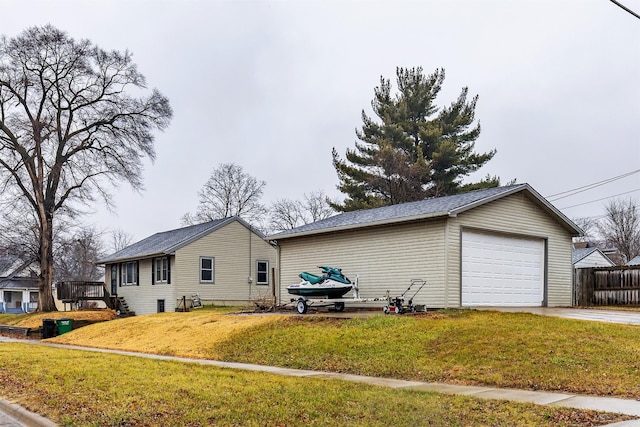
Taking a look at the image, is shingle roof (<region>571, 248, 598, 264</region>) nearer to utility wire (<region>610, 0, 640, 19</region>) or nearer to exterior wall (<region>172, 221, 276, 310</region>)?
exterior wall (<region>172, 221, 276, 310</region>)

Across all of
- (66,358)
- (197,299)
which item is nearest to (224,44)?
(66,358)

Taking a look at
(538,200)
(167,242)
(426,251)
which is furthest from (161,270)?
(538,200)

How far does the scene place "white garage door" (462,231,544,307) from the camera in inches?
704

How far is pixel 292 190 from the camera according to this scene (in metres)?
60.0

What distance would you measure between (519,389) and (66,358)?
394 inches

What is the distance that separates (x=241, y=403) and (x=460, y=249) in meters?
11.1

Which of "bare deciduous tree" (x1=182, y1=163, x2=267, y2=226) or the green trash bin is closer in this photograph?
Answer: the green trash bin

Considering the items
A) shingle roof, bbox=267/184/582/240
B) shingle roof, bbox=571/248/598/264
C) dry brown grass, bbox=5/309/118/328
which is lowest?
dry brown grass, bbox=5/309/118/328

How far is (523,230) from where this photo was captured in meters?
19.8

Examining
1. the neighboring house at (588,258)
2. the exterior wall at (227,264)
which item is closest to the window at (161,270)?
the exterior wall at (227,264)

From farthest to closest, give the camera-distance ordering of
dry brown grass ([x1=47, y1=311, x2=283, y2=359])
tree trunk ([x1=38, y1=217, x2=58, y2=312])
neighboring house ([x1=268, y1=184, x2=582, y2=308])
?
1. tree trunk ([x1=38, y1=217, x2=58, y2=312])
2. neighboring house ([x1=268, y1=184, x2=582, y2=308])
3. dry brown grass ([x1=47, y1=311, x2=283, y2=359])

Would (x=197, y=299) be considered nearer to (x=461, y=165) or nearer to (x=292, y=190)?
(x=461, y=165)

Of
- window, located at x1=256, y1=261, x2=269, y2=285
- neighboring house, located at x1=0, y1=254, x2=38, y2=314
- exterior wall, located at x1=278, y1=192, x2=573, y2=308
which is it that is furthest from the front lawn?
neighboring house, located at x1=0, y1=254, x2=38, y2=314

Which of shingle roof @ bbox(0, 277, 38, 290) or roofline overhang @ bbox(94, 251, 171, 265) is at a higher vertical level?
roofline overhang @ bbox(94, 251, 171, 265)
